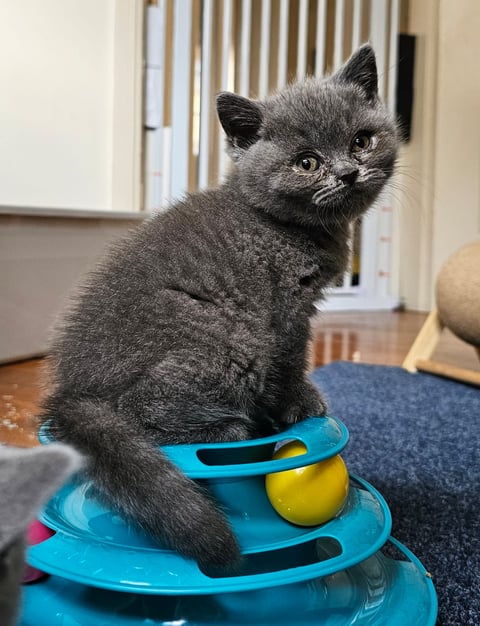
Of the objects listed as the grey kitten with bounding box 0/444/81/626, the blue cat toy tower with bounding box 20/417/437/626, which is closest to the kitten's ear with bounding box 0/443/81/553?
the grey kitten with bounding box 0/444/81/626

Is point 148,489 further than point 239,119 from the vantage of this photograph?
No

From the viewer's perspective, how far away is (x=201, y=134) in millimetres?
2869

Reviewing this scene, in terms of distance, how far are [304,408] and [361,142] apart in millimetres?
352

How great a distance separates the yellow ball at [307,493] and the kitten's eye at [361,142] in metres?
0.39

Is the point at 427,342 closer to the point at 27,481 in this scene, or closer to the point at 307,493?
the point at 307,493

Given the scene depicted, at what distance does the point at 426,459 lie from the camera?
1104mm

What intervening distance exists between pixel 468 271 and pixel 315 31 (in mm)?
2257

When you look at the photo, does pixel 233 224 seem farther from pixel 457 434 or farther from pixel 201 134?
pixel 201 134

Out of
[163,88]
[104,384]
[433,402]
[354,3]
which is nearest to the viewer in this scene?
[104,384]

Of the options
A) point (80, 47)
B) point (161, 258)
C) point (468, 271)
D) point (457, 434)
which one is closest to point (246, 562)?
point (161, 258)

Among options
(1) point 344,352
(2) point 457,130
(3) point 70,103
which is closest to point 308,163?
(1) point 344,352

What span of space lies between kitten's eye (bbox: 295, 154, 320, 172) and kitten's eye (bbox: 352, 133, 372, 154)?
0.18 feet

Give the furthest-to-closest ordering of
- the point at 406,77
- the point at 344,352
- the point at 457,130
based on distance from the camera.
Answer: the point at 406,77 → the point at 457,130 → the point at 344,352

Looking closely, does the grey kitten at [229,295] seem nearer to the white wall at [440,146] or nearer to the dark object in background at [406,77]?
the white wall at [440,146]
